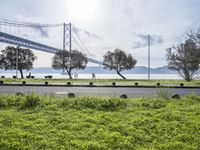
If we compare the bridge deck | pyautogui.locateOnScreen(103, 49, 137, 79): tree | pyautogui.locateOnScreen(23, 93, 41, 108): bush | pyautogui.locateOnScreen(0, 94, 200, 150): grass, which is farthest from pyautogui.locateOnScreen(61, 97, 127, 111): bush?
pyautogui.locateOnScreen(103, 49, 137, 79): tree

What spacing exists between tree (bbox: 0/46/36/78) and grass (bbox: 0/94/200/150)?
53.0 metres

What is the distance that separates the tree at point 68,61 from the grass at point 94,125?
49.7 metres

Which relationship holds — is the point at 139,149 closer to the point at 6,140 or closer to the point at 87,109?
the point at 6,140

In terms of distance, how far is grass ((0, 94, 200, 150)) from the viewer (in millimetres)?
6559

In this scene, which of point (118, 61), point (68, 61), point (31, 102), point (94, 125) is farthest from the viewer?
point (68, 61)

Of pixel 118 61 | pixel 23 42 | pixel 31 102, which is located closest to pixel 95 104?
pixel 31 102

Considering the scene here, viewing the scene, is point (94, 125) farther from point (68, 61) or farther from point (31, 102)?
point (68, 61)

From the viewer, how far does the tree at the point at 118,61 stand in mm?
58656

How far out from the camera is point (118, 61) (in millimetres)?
58688

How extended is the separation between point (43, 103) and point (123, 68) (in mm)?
48974

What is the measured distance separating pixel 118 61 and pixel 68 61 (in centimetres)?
951

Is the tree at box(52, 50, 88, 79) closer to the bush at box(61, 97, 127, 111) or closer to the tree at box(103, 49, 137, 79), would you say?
the tree at box(103, 49, 137, 79)

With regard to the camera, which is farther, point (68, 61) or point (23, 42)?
point (68, 61)

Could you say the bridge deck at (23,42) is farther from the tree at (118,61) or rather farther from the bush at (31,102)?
the bush at (31,102)
